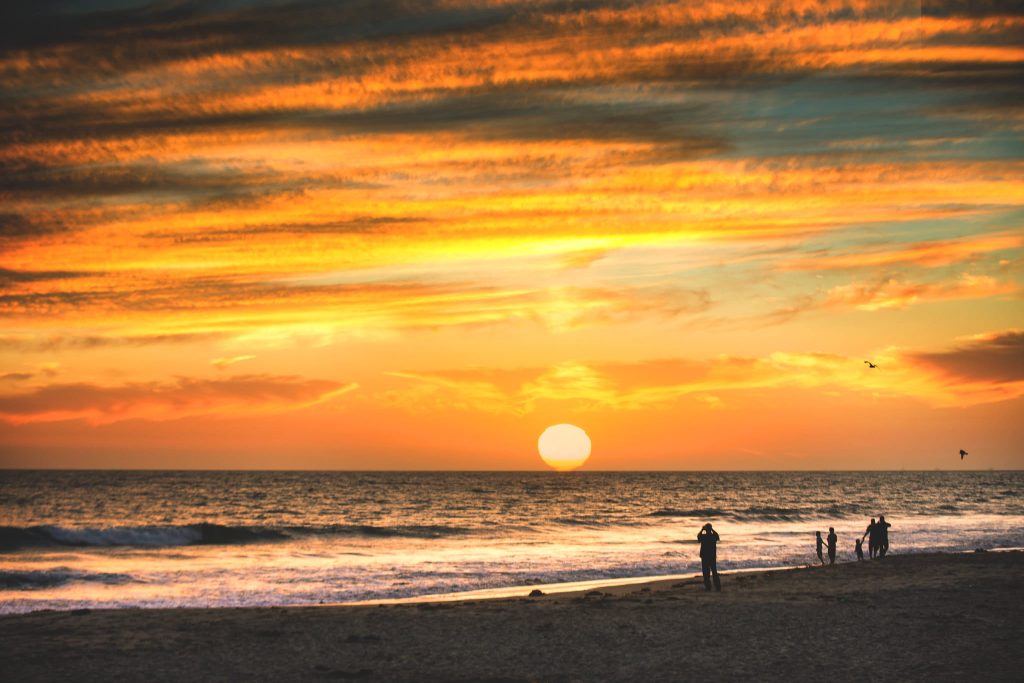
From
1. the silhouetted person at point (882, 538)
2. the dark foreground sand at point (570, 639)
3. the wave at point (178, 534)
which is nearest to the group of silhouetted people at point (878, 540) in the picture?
the silhouetted person at point (882, 538)

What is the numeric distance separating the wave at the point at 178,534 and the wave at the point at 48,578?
1856 cm

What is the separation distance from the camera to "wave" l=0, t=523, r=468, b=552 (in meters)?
58.2

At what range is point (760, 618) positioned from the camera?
19438 mm

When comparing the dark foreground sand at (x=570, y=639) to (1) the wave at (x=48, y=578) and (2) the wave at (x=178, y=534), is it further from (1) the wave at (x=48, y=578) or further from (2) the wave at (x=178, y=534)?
(2) the wave at (x=178, y=534)

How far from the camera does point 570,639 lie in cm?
1783

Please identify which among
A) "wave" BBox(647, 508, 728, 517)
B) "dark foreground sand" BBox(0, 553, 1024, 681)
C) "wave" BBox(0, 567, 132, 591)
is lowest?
"wave" BBox(0, 567, 132, 591)

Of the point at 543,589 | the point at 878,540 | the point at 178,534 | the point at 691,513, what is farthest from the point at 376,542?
the point at 691,513

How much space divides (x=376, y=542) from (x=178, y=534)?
17.4 m

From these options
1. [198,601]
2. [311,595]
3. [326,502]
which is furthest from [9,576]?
[326,502]

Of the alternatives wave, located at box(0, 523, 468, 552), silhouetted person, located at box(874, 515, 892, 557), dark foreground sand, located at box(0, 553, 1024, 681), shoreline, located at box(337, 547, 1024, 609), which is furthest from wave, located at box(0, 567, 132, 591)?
silhouetted person, located at box(874, 515, 892, 557)

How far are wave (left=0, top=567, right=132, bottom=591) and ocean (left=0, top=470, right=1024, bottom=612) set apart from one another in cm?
10

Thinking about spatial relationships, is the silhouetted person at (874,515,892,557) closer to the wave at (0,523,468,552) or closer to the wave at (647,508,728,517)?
the wave at (0,523,468,552)

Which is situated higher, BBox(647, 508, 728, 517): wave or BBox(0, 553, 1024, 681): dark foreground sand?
BBox(647, 508, 728, 517): wave

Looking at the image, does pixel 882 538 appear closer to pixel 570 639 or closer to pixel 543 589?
pixel 543 589
